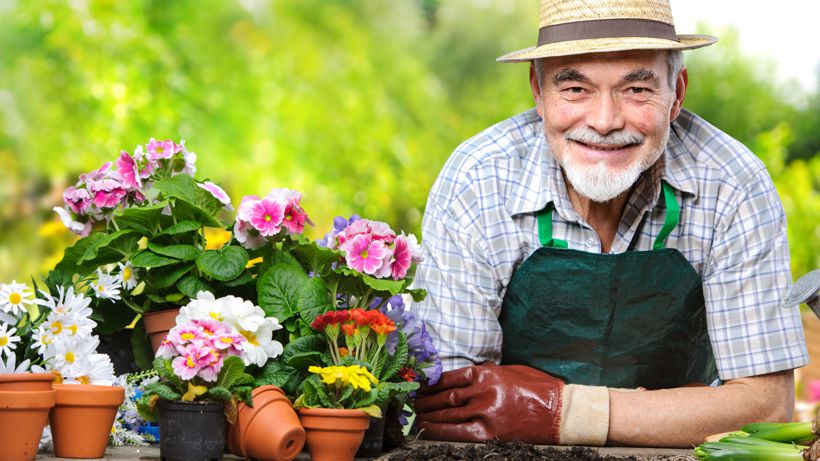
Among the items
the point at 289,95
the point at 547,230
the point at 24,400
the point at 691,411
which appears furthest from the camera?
the point at 289,95

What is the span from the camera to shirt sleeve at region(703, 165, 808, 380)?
2.58 meters

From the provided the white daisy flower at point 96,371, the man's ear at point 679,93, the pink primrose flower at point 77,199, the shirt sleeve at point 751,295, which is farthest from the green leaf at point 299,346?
the man's ear at point 679,93

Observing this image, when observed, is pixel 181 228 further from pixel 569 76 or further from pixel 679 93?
pixel 679 93

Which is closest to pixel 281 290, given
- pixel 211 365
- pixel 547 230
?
pixel 211 365

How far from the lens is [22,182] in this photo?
7.08 metres

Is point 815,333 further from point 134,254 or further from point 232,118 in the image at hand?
point 232,118

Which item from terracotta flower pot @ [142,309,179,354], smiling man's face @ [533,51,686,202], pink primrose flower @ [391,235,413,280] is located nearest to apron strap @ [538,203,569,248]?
smiling man's face @ [533,51,686,202]

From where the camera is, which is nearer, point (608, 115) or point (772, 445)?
point (772, 445)

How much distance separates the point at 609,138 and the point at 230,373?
113 cm

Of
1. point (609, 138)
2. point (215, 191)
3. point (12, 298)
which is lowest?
point (12, 298)

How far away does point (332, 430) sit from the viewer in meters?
1.95

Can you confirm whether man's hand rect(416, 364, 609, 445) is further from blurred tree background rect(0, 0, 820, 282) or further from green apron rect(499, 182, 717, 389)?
blurred tree background rect(0, 0, 820, 282)

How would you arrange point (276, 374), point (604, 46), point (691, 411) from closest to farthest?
point (276, 374), point (691, 411), point (604, 46)

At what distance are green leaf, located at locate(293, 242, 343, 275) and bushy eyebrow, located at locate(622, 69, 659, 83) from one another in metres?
0.89
